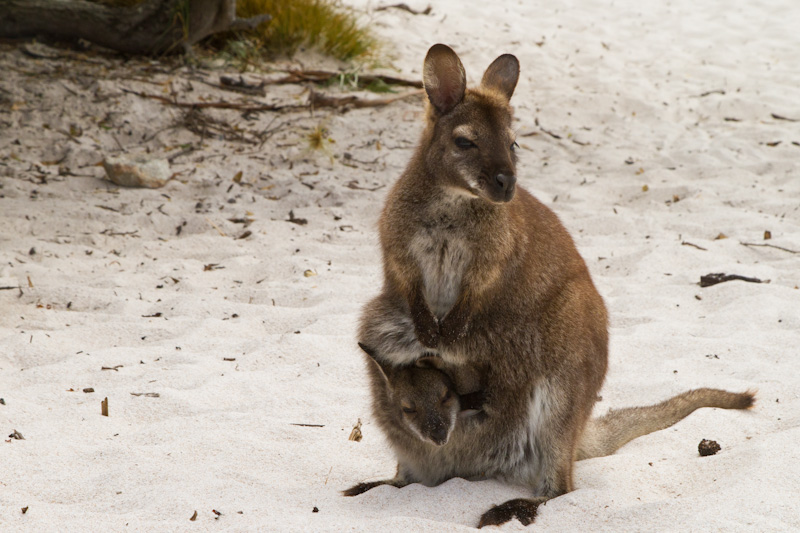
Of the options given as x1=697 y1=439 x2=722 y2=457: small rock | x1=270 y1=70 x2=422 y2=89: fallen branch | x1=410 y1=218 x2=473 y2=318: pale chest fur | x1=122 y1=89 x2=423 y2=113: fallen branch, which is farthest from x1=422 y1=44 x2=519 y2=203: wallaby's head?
x1=270 y1=70 x2=422 y2=89: fallen branch

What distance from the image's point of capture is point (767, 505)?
274 centimetres

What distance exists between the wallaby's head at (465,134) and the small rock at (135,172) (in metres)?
4.07

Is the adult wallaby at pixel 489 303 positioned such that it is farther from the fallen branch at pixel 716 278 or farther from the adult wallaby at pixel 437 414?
the fallen branch at pixel 716 278

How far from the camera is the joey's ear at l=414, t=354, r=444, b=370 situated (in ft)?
11.1

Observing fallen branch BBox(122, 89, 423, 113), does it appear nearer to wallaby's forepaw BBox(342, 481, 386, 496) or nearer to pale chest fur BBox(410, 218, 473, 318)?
pale chest fur BBox(410, 218, 473, 318)

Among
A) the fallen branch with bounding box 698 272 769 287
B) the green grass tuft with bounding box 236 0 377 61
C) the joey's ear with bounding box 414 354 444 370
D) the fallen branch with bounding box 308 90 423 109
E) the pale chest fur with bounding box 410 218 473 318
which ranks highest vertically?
the green grass tuft with bounding box 236 0 377 61

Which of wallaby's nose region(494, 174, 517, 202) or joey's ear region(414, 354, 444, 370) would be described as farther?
joey's ear region(414, 354, 444, 370)

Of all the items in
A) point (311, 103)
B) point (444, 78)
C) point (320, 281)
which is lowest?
point (320, 281)

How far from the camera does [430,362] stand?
341 centimetres

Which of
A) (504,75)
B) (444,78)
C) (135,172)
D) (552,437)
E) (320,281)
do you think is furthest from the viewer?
(135,172)

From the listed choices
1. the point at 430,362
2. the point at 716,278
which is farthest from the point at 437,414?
the point at 716,278

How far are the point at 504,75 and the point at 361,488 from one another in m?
1.88

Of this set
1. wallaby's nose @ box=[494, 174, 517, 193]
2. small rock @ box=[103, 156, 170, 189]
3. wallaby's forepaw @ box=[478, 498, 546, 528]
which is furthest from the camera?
small rock @ box=[103, 156, 170, 189]

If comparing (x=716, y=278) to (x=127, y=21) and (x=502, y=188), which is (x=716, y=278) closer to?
(x=502, y=188)
